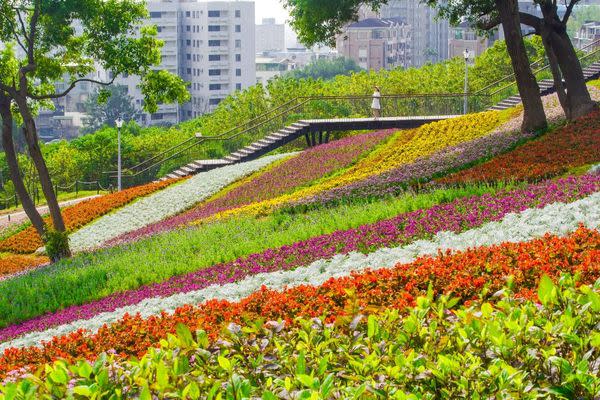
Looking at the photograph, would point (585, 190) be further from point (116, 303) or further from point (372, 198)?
point (116, 303)

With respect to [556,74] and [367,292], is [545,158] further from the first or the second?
[367,292]

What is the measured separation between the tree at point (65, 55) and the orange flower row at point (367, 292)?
1523 cm

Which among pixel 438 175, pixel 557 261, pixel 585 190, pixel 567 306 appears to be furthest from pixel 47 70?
pixel 567 306

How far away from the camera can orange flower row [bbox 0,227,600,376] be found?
8.92 m

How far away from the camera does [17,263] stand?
26922mm

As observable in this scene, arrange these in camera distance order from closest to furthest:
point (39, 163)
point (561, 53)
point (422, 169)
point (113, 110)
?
point (422, 169)
point (39, 163)
point (561, 53)
point (113, 110)

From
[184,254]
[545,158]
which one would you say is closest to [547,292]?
[184,254]

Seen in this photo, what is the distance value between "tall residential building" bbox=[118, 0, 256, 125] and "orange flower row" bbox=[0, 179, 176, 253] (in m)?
155

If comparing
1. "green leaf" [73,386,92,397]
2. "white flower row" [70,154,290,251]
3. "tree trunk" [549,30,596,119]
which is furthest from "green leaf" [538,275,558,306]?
"white flower row" [70,154,290,251]

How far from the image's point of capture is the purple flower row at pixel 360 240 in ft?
47.8

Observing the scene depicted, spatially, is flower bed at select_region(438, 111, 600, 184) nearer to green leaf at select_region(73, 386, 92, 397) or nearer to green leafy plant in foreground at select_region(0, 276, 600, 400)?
green leafy plant in foreground at select_region(0, 276, 600, 400)

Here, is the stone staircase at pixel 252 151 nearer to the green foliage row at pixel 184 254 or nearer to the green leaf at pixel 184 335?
the green foliage row at pixel 184 254

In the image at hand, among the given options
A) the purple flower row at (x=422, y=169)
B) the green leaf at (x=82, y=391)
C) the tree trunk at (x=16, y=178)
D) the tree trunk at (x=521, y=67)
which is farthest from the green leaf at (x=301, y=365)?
the tree trunk at (x=16, y=178)

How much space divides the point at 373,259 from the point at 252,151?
27.8 meters
